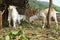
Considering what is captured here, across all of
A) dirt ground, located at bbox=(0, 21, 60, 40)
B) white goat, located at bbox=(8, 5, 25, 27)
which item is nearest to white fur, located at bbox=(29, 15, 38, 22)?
dirt ground, located at bbox=(0, 21, 60, 40)

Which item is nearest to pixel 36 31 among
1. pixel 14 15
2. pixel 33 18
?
pixel 33 18

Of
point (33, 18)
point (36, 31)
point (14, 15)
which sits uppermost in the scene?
point (14, 15)

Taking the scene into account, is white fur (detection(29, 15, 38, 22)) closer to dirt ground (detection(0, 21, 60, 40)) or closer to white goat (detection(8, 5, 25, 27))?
dirt ground (detection(0, 21, 60, 40))

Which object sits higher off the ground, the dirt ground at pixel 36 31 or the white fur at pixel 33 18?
the white fur at pixel 33 18

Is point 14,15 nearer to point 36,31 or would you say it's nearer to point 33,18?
point 33,18

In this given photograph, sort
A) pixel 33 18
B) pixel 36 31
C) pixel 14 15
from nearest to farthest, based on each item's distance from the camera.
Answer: pixel 36 31 → pixel 14 15 → pixel 33 18

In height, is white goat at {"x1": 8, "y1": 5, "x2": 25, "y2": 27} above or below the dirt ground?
above

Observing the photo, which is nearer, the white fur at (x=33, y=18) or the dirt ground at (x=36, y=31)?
the dirt ground at (x=36, y=31)

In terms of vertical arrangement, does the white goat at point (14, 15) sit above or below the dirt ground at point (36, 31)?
above

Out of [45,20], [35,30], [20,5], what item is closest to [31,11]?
[20,5]

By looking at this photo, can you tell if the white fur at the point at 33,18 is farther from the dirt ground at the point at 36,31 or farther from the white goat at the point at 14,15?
the white goat at the point at 14,15

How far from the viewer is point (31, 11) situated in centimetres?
1132

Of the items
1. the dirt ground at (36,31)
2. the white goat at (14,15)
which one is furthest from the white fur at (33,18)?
the white goat at (14,15)

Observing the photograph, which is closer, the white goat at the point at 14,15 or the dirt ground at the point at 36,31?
the dirt ground at the point at 36,31
